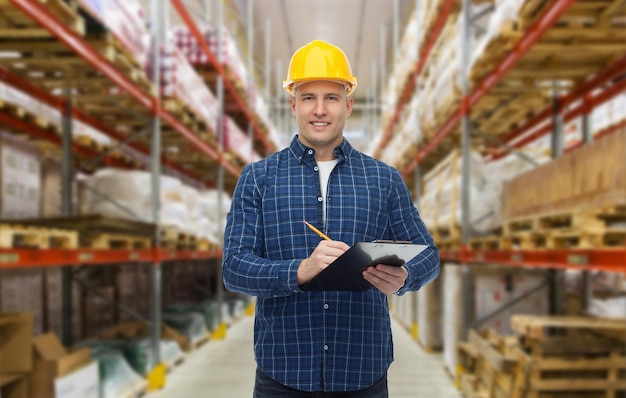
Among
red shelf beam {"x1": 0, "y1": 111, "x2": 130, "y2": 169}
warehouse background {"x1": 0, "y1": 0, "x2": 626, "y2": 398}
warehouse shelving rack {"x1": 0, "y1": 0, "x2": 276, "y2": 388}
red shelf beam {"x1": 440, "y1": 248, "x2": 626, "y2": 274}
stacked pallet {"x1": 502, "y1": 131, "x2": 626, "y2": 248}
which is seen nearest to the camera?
red shelf beam {"x1": 440, "y1": 248, "x2": 626, "y2": 274}

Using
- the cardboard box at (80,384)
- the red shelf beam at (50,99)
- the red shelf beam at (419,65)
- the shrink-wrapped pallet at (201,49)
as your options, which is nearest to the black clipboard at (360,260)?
the cardboard box at (80,384)

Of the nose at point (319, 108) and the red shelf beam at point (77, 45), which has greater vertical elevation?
the red shelf beam at point (77, 45)

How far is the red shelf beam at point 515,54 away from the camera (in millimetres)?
3850

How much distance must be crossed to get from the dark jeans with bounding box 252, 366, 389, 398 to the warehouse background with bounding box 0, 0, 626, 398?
1.17m

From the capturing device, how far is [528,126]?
759 cm

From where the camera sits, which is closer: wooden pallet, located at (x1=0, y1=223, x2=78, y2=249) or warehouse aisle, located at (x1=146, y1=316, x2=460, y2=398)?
wooden pallet, located at (x1=0, y1=223, x2=78, y2=249)

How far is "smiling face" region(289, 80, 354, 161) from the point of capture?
1337 mm

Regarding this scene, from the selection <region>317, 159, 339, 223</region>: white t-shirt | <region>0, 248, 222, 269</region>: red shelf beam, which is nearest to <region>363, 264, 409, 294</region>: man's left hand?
<region>317, 159, 339, 223</region>: white t-shirt

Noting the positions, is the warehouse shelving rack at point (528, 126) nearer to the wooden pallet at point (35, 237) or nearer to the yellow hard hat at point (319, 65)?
the yellow hard hat at point (319, 65)

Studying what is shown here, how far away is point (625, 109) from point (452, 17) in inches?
138

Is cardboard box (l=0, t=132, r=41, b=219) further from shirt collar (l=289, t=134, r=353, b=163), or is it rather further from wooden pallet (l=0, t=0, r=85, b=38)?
shirt collar (l=289, t=134, r=353, b=163)

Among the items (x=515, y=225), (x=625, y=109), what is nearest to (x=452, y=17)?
(x=515, y=225)

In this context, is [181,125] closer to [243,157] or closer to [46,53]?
[46,53]

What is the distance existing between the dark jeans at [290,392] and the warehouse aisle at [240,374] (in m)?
3.76
